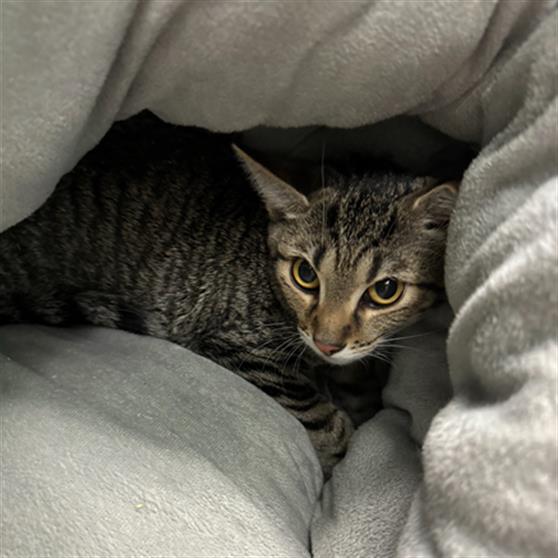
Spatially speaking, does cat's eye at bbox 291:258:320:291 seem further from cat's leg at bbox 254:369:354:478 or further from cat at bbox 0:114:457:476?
cat's leg at bbox 254:369:354:478

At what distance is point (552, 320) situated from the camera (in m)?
0.67

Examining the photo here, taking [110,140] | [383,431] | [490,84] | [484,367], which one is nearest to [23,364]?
[110,140]

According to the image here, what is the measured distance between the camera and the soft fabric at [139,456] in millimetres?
813

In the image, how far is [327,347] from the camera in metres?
1.15

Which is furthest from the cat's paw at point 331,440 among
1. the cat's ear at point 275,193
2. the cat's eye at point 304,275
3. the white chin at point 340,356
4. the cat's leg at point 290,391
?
the cat's ear at point 275,193

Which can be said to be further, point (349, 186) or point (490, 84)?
point (349, 186)

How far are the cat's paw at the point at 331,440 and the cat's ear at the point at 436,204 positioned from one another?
0.44m

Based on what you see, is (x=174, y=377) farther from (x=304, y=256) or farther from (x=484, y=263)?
(x=484, y=263)

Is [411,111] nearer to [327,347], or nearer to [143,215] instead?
[327,347]

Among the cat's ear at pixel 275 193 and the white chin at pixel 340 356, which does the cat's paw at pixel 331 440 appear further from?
the cat's ear at pixel 275 193

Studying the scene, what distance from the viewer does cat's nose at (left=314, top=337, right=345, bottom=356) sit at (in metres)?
1.14

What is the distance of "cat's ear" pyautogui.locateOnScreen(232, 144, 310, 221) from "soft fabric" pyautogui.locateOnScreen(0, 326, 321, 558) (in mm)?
327

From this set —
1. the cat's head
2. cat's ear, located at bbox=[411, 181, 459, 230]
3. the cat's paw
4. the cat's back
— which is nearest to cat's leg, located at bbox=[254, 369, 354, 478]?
the cat's paw

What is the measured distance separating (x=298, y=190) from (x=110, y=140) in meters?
0.41
